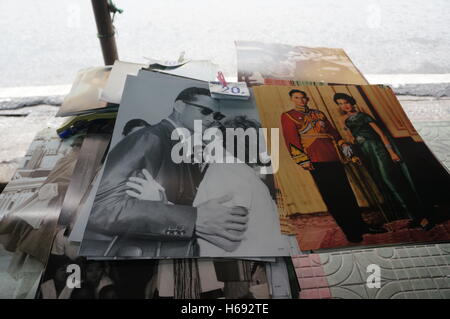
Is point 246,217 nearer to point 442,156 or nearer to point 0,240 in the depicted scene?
point 0,240

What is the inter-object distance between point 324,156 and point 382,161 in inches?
4.2

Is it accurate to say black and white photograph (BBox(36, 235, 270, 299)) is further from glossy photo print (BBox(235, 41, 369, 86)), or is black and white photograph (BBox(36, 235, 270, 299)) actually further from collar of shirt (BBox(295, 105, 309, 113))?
glossy photo print (BBox(235, 41, 369, 86))

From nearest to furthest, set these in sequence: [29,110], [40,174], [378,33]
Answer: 1. [40,174]
2. [29,110]
3. [378,33]

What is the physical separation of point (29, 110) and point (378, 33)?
1847 mm

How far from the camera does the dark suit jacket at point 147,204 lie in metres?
0.44

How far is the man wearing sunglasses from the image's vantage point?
1.43 ft

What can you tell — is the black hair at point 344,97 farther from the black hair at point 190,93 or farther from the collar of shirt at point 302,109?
the black hair at point 190,93

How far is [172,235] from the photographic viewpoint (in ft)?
1.46

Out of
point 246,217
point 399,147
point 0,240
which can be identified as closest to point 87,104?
point 0,240

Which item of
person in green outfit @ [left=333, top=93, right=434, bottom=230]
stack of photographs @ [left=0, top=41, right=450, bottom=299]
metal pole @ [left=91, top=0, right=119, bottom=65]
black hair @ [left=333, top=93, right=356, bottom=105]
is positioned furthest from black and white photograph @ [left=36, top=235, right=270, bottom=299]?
metal pole @ [left=91, top=0, right=119, bottom=65]

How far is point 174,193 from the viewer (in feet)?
1.59

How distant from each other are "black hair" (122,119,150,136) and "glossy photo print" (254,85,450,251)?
229 mm

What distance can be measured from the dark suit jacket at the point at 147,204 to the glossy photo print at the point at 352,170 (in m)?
0.16

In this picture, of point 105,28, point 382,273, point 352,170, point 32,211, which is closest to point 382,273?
point 382,273
